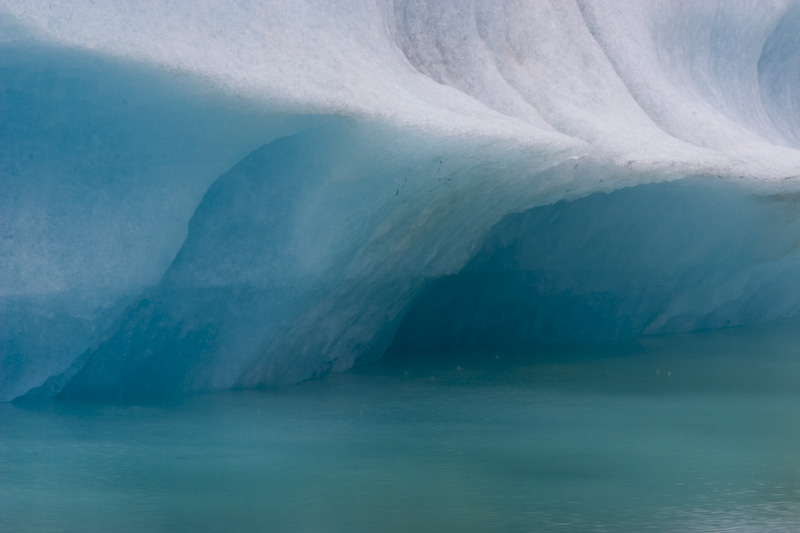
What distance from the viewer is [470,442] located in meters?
5.25

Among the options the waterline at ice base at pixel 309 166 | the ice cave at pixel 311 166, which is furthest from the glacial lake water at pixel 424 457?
the waterline at ice base at pixel 309 166

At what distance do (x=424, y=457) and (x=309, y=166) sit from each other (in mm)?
2209

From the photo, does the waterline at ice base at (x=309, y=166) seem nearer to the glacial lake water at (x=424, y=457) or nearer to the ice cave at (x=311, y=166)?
the ice cave at (x=311, y=166)

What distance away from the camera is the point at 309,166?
639cm

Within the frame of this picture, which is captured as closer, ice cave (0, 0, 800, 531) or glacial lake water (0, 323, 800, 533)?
glacial lake water (0, 323, 800, 533)

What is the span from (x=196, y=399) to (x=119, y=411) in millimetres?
591

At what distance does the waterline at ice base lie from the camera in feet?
18.6

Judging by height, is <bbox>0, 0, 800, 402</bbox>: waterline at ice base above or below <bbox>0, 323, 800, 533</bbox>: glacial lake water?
above

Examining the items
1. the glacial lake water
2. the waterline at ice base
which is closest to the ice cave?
the waterline at ice base

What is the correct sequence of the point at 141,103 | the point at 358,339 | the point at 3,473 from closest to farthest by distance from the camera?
1. the point at 3,473
2. the point at 141,103
3. the point at 358,339

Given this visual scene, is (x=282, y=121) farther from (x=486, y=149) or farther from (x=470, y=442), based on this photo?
(x=470, y=442)

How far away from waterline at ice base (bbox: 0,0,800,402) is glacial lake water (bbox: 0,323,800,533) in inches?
19.2

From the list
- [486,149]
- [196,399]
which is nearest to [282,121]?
[486,149]

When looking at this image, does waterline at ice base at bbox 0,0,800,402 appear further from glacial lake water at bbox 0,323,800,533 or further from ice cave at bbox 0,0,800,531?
glacial lake water at bbox 0,323,800,533
